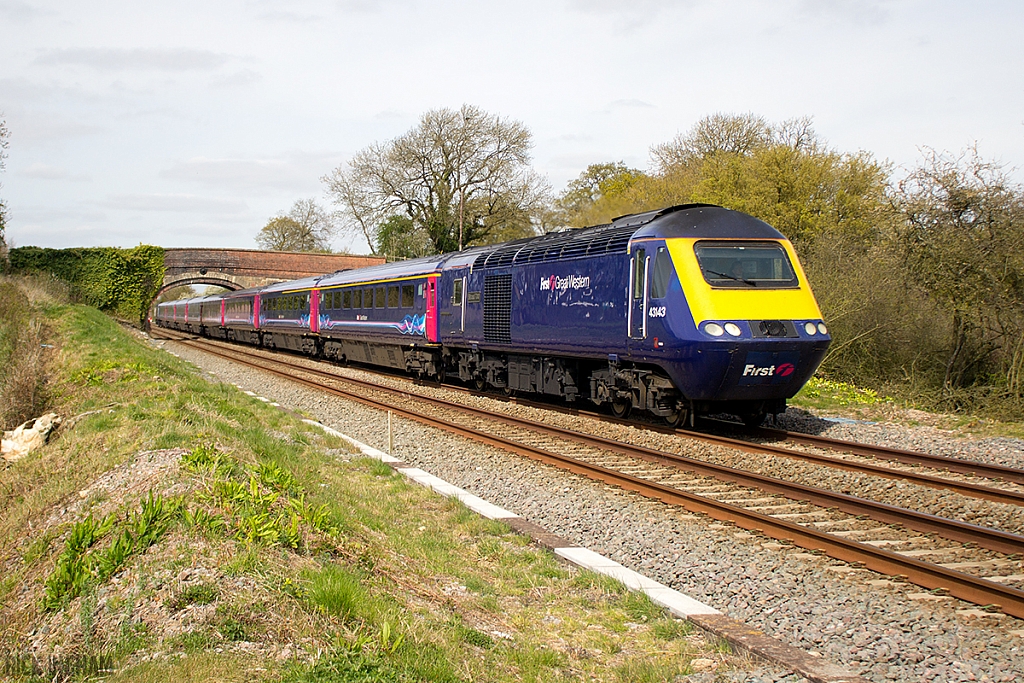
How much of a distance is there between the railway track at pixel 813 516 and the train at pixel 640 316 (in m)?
1.14

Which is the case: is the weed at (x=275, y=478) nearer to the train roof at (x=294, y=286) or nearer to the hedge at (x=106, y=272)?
the train roof at (x=294, y=286)

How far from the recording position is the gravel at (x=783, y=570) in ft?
15.6

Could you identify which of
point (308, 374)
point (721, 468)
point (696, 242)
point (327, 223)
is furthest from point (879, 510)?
point (327, 223)

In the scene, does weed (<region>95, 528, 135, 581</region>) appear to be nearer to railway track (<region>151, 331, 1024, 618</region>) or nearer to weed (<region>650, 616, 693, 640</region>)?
weed (<region>650, 616, 693, 640</region>)

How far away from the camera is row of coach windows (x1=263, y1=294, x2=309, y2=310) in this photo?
101ft

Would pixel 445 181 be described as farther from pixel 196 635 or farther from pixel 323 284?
pixel 196 635

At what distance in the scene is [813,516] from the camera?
774cm

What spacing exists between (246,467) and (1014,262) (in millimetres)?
13684

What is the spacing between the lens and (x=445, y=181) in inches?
2056

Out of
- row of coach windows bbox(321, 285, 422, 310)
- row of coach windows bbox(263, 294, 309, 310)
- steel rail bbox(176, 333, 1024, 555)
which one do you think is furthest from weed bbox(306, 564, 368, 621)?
row of coach windows bbox(263, 294, 309, 310)

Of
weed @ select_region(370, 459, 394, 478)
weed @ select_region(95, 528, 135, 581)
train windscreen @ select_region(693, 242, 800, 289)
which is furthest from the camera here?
train windscreen @ select_region(693, 242, 800, 289)

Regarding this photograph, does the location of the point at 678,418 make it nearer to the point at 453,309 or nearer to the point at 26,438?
the point at 453,309

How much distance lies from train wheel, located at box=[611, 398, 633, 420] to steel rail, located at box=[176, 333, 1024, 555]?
1.34 meters

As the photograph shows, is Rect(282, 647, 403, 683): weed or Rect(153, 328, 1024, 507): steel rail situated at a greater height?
Rect(282, 647, 403, 683): weed
